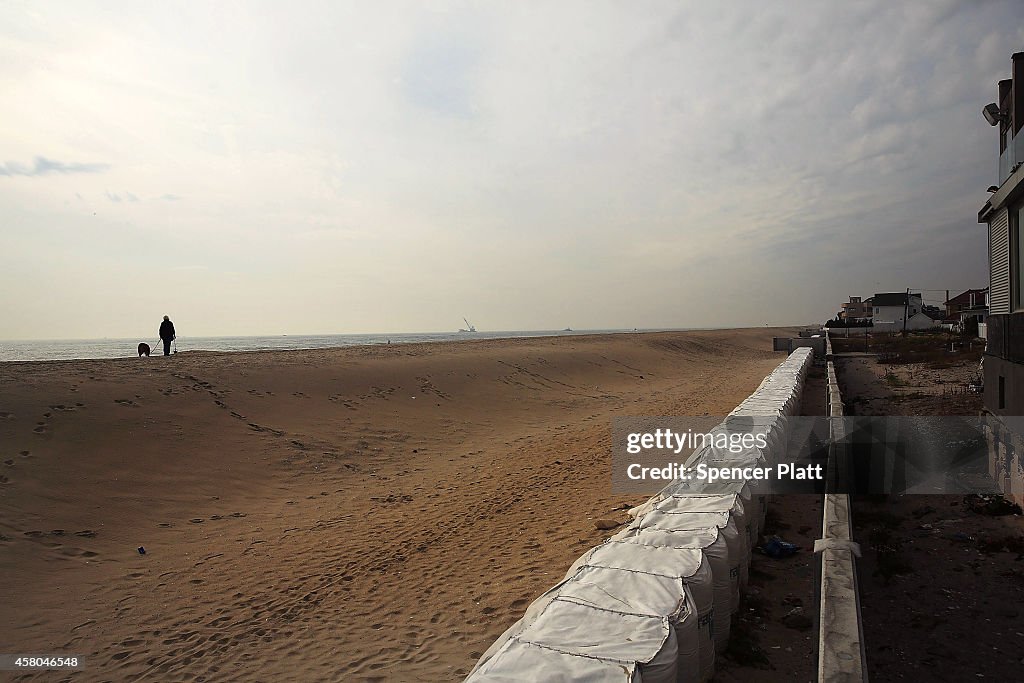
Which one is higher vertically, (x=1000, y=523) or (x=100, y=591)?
(x=1000, y=523)

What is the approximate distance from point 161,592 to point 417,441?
8053 mm

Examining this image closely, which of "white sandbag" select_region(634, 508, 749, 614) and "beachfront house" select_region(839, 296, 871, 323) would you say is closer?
"white sandbag" select_region(634, 508, 749, 614)

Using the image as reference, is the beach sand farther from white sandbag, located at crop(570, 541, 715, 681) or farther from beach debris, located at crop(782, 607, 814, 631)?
beach debris, located at crop(782, 607, 814, 631)

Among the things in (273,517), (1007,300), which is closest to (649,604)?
(273,517)

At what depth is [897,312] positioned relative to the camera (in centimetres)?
6988

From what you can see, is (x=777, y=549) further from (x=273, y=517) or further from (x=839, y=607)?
(x=273, y=517)

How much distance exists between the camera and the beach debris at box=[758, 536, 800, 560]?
6293 millimetres

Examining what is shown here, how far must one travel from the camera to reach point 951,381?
16875 mm

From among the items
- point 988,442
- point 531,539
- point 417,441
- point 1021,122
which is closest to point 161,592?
point 531,539

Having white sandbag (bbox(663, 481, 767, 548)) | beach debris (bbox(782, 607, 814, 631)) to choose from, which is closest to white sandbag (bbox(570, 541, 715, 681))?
beach debris (bbox(782, 607, 814, 631))

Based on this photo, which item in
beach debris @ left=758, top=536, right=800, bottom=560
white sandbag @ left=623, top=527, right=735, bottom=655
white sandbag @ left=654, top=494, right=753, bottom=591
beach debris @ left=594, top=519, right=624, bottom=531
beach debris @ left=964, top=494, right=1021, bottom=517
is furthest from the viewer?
beach debris @ left=594, top=519, right=624, bottom=531

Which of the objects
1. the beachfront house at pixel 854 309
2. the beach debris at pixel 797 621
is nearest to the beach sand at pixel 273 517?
the beach debris at pixel 797 621

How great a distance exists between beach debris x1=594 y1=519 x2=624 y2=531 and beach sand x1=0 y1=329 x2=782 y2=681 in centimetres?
21

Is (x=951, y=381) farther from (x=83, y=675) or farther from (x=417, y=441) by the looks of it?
(x=83, y=675)
